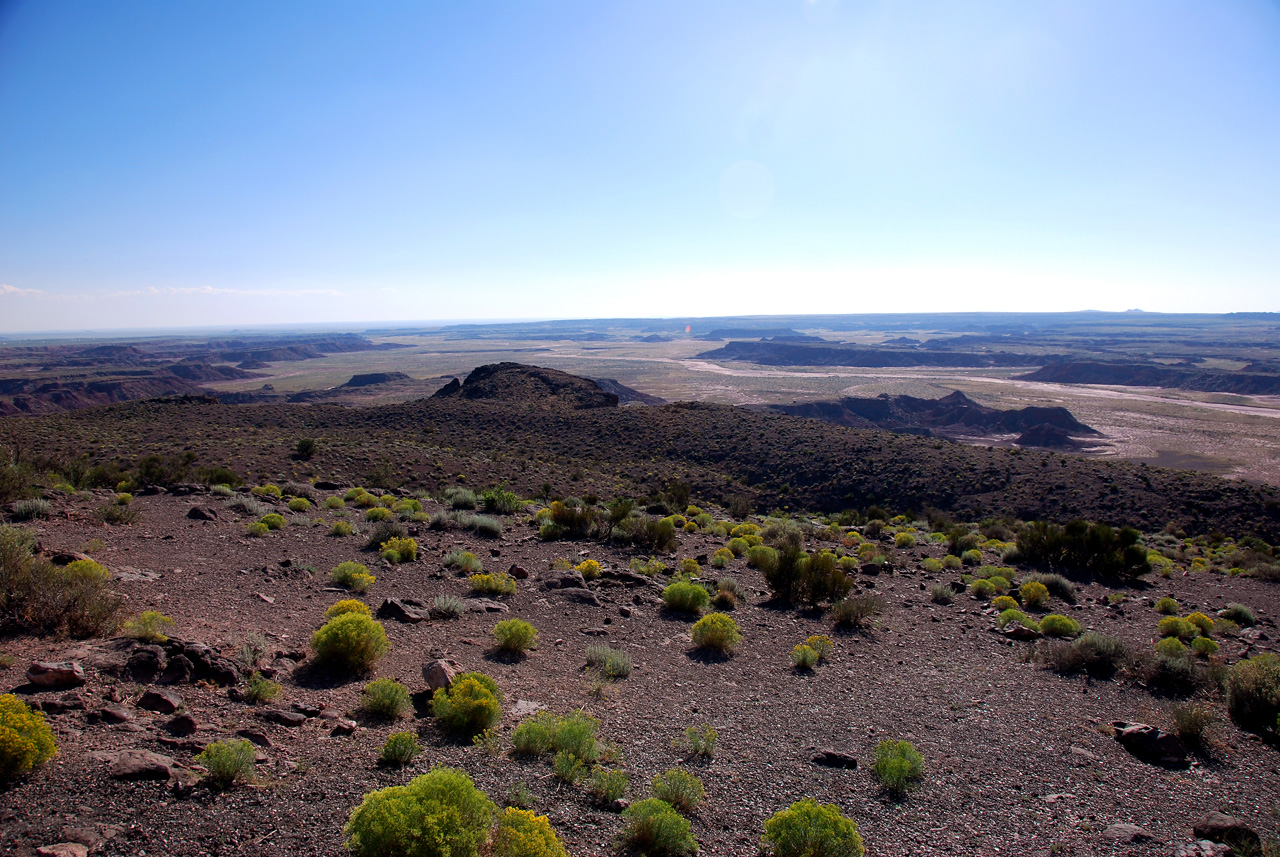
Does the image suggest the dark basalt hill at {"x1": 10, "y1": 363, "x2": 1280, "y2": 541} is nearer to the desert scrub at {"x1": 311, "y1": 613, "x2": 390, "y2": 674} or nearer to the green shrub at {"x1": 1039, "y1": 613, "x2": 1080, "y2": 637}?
the desert scrub at {"x1": 311, "y1": 613, "x2": 390, "y2": 674}

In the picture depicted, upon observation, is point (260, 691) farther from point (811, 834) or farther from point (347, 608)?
point (811, 834)

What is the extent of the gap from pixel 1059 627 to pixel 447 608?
401 inches

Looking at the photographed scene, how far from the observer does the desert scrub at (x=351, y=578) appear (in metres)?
9.80

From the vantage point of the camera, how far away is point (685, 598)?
10578 millimetres

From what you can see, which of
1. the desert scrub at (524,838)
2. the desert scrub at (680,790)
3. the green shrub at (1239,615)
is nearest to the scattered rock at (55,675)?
the desert scrub at (524,838)

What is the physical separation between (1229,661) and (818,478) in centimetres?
2141

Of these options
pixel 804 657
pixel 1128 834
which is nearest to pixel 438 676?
pixel 804 657

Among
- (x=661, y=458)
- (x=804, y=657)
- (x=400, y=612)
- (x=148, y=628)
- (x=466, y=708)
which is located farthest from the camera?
(x=661, y=458)

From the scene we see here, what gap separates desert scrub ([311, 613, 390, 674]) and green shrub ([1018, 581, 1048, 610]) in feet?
39.6

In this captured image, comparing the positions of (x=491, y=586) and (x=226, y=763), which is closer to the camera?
(x=226, y=763)

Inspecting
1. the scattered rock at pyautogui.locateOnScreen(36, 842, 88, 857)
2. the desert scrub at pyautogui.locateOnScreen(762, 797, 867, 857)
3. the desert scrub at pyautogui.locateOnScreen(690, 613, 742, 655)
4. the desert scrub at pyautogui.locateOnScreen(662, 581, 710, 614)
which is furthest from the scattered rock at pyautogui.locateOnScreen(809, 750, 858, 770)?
the scattered rock at pyautogui.locateOnScreen(36, 842, 88, 857)

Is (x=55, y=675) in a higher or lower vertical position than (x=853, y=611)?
higher

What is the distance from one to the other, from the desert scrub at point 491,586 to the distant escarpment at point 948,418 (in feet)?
167

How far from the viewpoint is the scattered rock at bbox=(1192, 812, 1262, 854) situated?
193 inches
